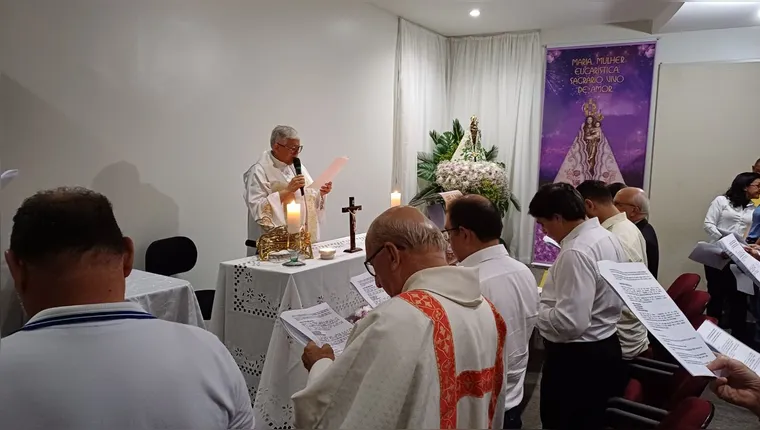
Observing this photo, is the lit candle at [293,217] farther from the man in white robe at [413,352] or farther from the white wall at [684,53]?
the white wall at [684,53]

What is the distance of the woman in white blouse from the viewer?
5.09 meters

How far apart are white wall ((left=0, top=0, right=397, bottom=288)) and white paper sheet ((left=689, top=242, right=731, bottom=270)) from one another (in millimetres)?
3333

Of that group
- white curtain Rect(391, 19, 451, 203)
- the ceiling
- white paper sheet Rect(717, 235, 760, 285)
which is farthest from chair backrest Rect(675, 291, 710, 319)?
white curtain Rect(391, 19, 451, 203)

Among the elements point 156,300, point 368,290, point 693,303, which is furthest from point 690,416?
point 156,300

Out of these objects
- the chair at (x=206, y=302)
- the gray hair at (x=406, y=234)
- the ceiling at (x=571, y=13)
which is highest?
the ceiling at (x=571, y=13)

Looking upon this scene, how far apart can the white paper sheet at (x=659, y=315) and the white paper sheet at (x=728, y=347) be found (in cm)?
7

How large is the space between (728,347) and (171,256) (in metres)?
3.21

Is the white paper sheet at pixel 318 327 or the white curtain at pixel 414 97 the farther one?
the white curtain at pixel 414 97

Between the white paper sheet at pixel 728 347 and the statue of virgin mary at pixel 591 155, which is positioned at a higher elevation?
the statue of virgin mary at pixel 591 155

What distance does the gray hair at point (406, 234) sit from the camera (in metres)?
1.41

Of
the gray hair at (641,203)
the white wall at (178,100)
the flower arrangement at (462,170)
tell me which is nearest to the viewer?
the white wall at (178,100)

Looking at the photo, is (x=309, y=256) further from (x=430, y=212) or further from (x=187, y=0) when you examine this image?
(x=430, y=212)

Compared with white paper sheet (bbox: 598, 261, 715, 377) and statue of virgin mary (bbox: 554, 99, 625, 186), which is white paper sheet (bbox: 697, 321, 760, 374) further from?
statue of virgin mary (bbox: 554, 99, 625, 186)

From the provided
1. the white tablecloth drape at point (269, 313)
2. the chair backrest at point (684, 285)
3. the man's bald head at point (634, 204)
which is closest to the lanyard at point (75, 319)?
the white tablecloth drape at point (269, 313)
